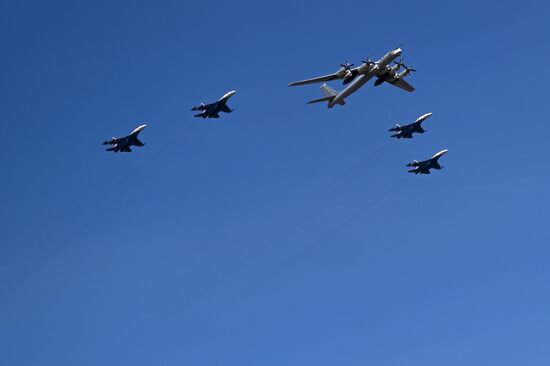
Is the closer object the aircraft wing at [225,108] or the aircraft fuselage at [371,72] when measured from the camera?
the aircraft fuselage at [371,72]

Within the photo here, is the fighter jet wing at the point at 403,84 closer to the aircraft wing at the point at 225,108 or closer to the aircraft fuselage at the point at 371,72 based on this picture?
the aircraft fuselage at the point at 371,72

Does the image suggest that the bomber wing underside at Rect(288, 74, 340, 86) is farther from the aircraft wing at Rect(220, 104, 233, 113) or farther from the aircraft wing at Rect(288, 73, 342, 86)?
the aircraft wing at Rect(220, 104, 233, 113)

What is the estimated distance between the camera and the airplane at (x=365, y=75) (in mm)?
182375

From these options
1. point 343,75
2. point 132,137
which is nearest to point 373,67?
point 343,75

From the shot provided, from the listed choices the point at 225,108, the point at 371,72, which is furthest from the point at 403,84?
the point at 225,108

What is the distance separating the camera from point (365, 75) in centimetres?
18362

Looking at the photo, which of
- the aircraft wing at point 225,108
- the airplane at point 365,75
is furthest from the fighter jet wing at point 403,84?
the aircraft wing at point 225,108

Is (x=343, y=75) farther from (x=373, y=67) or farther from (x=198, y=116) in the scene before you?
(x=198, y=116)

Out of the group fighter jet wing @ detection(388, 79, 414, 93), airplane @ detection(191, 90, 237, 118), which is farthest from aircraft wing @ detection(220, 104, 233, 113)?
fighter jet wing @ detection(388, 79, 414, 93)

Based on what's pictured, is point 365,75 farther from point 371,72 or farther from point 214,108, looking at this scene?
point 214,108

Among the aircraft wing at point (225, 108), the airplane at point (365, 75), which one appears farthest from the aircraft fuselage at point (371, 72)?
the aircraft wing at point (225, 108)

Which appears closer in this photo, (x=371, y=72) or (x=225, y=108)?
(x=371, y=72)

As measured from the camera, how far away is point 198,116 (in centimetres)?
19775

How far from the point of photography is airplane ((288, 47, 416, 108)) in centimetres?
18238
